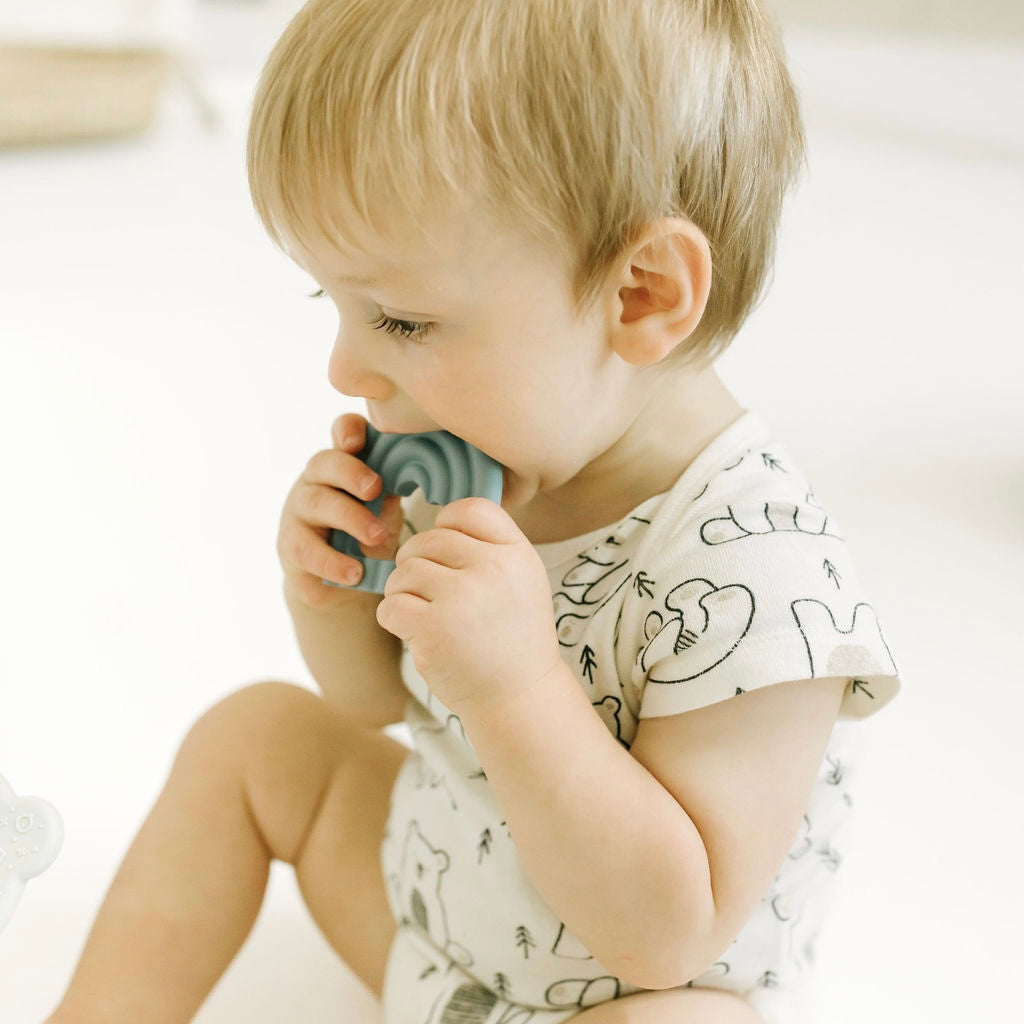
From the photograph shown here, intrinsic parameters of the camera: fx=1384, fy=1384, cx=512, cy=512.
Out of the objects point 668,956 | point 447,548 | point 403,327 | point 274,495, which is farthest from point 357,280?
point 274,495

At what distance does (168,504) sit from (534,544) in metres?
0.76

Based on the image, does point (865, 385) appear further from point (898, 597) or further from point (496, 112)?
point (496, 112)

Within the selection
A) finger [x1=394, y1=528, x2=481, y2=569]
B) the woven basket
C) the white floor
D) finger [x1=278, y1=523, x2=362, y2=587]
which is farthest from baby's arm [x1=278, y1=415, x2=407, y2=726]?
the woven basket

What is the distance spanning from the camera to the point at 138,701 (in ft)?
3.89

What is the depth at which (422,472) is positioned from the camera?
0.76 m

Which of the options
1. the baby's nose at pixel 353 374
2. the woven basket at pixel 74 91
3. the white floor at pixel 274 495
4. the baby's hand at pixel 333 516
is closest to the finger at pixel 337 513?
the baby's hand at pixel 333 516

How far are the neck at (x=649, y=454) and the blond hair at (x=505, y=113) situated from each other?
129 millimetres

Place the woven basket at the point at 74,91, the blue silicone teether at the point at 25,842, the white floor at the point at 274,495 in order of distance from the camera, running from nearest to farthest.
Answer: the blue silicone teether at the point at 25,842 < the white floor at the point at 274,495 < the woven basket at the point at 74,91

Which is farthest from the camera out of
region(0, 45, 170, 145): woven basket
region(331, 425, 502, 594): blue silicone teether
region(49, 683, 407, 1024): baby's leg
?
region(0, 45, 170, 145): woven basket

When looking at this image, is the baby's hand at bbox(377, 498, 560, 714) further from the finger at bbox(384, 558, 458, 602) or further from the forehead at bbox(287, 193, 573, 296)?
the forehead at bbox(287, 193, 573, 296)

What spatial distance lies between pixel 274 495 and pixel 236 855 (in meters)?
0.65

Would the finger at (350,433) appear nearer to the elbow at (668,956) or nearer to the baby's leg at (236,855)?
the baby's leg at (236,855)

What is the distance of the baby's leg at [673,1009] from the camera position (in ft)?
2.40

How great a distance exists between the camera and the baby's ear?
664mm
